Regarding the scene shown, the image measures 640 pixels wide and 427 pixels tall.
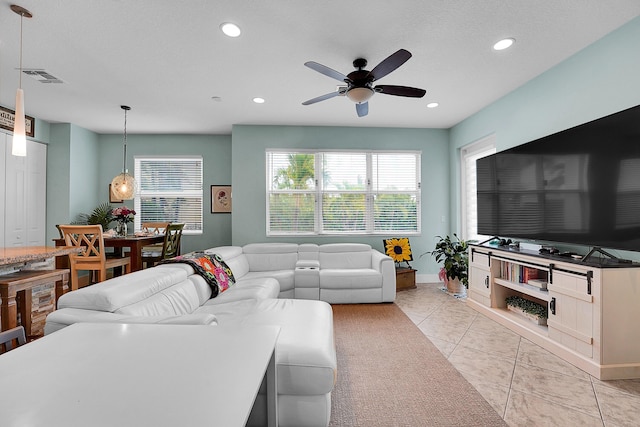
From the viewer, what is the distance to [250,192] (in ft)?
16.7

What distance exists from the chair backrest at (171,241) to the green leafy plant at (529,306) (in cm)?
445

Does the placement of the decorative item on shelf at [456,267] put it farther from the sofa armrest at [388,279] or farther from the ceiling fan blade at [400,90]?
the ceiling fan blade at [400,90]

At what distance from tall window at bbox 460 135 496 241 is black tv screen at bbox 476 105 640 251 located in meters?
1.14

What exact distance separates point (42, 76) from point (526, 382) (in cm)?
526

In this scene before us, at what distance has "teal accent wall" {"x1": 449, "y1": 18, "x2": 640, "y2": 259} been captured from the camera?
2.44 meters

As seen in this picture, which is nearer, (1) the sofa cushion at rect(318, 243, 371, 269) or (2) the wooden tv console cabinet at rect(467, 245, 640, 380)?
(2) the wooden tv console cabinet at rect(467, 245, 640, 380)

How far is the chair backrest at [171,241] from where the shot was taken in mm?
4426

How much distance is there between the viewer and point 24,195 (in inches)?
180

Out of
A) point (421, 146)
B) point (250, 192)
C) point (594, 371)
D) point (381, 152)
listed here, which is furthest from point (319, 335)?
point (421, 146)

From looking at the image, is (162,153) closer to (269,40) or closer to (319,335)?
(269,40)

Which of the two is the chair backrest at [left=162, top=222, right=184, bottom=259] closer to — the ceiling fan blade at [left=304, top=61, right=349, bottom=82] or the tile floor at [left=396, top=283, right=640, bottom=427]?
the ceiling fan blade at [left=304, top=61, right=349, bottom=82]

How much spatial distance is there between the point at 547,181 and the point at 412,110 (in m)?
2.08

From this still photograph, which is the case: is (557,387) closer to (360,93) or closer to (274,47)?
(360,93)

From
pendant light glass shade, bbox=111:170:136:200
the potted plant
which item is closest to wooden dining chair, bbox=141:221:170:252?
pendant light glass shade, bbox=111:170:136:200
